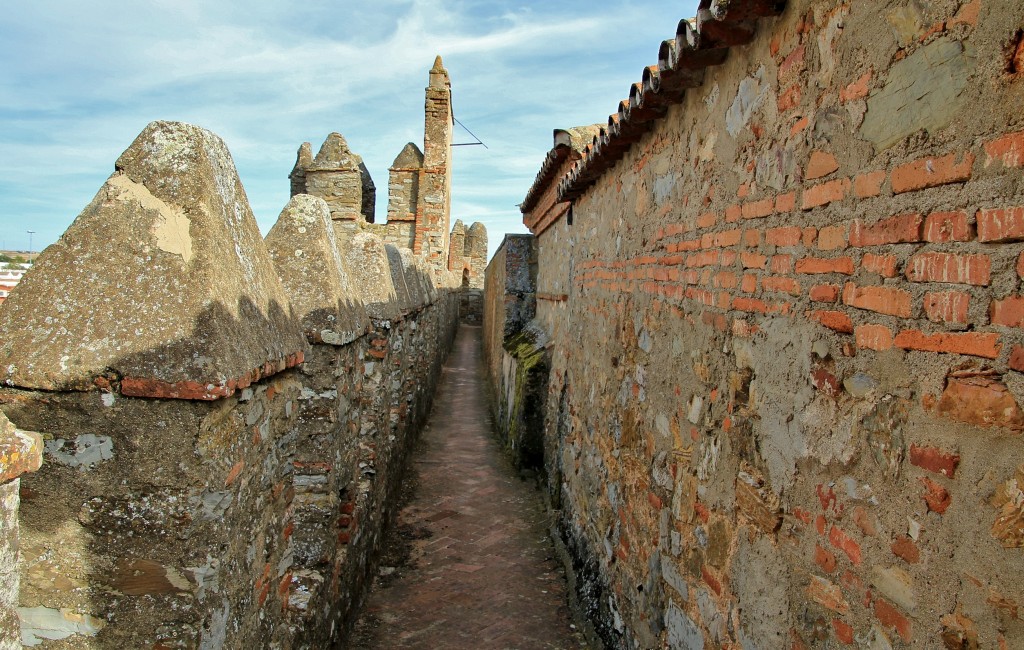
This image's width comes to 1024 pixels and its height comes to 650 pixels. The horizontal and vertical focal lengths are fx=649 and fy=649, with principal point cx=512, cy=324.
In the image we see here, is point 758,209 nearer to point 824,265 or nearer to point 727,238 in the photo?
point 727,238

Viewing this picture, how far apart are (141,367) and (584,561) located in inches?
157

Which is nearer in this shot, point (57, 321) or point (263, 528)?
point (57, 321)

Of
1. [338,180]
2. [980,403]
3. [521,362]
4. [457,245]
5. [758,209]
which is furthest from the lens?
[457,245]

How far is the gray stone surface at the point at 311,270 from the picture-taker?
11.8ft

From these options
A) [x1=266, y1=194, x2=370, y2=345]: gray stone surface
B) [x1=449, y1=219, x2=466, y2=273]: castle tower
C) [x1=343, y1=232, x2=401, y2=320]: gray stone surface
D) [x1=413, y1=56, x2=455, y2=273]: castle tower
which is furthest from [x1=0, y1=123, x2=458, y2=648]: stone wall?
[x1=449, y1=219, x2=466, y2=273]: castle tower

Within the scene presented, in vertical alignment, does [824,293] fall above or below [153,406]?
above

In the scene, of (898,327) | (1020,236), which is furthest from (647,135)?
(1020,236)

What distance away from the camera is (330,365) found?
3.72 m

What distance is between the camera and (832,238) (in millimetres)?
1954

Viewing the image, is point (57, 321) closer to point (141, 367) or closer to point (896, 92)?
point (141, 367)

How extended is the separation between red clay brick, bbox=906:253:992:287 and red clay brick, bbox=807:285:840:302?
31 cm

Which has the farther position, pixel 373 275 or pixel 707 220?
pixel 373 275

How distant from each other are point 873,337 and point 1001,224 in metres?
0.47

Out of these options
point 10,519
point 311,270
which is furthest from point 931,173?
point 311,270
